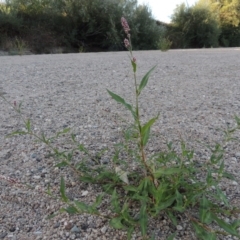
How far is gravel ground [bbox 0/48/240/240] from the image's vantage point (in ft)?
3.93

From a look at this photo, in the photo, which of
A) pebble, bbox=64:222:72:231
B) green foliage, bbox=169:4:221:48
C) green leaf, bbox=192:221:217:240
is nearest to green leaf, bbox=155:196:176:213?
green leaf, bbox=192:221:217:240

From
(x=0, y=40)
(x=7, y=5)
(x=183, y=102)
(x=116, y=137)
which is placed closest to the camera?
(x=116, y=137)

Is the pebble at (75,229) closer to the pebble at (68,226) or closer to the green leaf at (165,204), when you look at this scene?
the pebble at (68,226)

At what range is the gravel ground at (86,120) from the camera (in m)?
1.20

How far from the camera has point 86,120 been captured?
229cm

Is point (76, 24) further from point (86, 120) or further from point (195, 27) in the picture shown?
point (86, 120)

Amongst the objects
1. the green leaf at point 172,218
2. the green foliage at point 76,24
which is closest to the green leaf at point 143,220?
the green leaf at point 172,218

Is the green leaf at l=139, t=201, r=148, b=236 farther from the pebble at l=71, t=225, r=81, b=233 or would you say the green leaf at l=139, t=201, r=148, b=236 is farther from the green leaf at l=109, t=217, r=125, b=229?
the pebble at l=71, t=225, r=81, b=233

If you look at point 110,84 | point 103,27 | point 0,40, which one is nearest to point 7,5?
point 0,40

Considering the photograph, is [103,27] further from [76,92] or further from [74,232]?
[74,232]

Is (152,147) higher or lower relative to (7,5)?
lower

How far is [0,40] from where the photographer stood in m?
12.3

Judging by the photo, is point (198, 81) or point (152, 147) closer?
point (152, 147)

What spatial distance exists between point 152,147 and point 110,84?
189 cm
